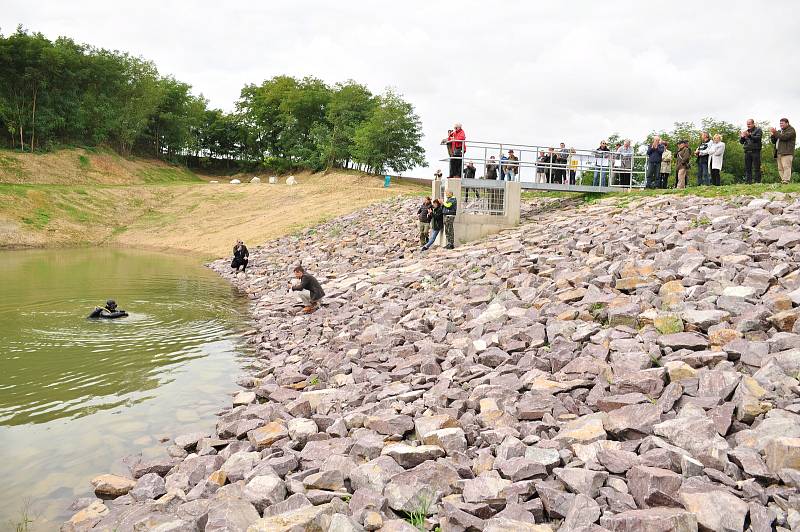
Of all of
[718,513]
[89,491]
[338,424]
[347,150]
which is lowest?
[89,491]

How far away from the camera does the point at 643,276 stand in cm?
1006

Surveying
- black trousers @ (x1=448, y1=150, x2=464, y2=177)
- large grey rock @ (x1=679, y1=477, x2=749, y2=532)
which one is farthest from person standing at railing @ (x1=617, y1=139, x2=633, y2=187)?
large grey rock @ (x1=679, y1=477, x2=749, y2=532)

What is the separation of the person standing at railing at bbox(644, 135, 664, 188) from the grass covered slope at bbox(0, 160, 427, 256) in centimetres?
1647

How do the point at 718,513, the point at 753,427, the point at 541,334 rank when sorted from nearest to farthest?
1. the point at 718,513
2. the point at 753,427
3. the point at 541,334

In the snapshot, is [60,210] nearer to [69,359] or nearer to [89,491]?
[69,359]

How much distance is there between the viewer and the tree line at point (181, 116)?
53.5 metres

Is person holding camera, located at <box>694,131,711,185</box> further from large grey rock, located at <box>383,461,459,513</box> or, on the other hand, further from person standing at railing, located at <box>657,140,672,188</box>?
large grey rock, located at <box>383,461,459,513</box>

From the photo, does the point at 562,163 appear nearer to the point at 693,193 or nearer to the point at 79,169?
the point at 693,193

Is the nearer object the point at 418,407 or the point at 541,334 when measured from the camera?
the point at 418,407

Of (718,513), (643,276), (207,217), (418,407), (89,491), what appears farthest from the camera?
(207,217)

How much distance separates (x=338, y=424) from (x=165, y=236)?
36.4 metres

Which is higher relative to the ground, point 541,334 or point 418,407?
point 541,334

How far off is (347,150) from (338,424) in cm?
5513

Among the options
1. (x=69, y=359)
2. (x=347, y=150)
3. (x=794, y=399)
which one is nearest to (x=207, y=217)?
(x=347, y=150)
